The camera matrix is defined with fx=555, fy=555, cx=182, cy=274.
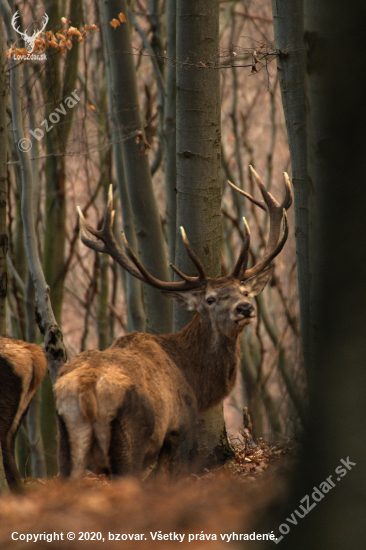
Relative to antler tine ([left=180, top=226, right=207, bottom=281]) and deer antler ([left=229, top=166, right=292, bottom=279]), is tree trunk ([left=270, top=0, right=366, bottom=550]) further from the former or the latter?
deer antler ([left=229, top=166, right=292, bottom=279])

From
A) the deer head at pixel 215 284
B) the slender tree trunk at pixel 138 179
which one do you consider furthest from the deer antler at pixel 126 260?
the slender tree trunk at pixel 138 179

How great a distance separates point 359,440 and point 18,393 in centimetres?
364

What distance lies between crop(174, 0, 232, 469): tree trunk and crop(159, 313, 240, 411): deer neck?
410 millimetres

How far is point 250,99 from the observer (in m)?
16.7

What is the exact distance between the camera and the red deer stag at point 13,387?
16.1 feet

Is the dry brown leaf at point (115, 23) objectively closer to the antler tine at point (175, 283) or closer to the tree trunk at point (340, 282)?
the antler tine at point (175, 283)

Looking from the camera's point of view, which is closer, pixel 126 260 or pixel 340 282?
pixel 340 282

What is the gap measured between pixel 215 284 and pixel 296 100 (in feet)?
6.67

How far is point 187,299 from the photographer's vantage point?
544 cm

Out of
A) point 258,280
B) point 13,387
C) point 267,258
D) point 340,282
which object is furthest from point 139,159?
point 340,282

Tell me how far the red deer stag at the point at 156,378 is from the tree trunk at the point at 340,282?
6.71ft

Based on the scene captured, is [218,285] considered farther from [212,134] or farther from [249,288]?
[212,134]

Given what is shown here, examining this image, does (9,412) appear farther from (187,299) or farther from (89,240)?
(187,299)

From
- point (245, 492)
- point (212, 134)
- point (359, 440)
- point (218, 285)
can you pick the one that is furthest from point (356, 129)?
point (212, 134)
